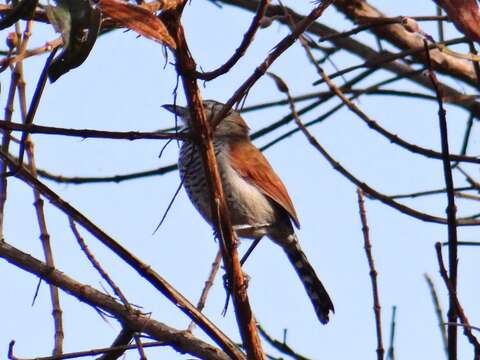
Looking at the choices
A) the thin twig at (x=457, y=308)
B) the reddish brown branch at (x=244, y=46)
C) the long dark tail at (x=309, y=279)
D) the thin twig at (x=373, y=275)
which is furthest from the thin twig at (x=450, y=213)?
the long dark tail at (x=309, y=279)

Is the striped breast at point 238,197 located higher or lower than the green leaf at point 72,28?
higher

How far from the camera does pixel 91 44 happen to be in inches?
82.8

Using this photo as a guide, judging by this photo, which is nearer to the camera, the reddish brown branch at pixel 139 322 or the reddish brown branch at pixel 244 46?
the reddish brown branch at pixel 244 46

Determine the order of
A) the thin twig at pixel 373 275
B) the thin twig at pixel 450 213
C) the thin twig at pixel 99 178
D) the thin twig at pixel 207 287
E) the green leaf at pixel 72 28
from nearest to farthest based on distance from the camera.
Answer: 1. the green leaf at pixel 72 28
2. the thin twig at pixel 450 213
3. the thin twig at pixel 373 275
4. the thin twig at pixel 207 287
5. the thin twig at pixel 99 178

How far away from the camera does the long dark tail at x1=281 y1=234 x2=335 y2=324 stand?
5777mm

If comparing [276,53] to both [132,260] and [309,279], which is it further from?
[309,279]

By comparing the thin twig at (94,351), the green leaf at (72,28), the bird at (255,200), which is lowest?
the thin twig at (94,351)

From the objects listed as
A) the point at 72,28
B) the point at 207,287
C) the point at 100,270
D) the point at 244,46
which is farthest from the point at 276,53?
the point at 207,287

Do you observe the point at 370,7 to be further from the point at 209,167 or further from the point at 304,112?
the point at 209,167

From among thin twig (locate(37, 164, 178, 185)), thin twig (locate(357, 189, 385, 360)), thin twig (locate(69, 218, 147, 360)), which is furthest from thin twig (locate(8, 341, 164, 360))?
thin twig (locate(37, 164, 178, 185))

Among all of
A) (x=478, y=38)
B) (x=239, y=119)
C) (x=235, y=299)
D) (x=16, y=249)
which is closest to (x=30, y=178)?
(x=16, y=249)

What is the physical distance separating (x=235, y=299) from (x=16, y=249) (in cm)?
65

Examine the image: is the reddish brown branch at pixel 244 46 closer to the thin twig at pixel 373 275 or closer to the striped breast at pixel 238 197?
the thin twig at pixel 373 275

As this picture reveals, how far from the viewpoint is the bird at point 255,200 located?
18.7ft
